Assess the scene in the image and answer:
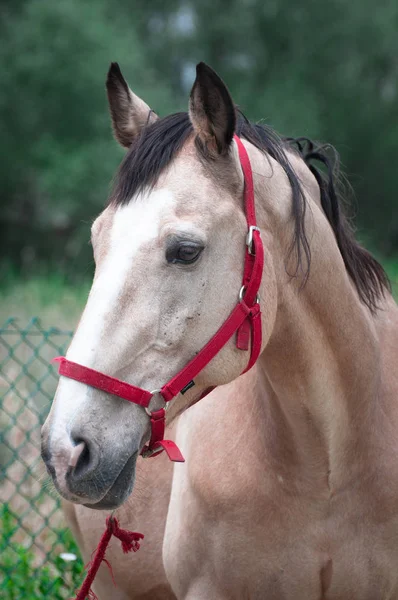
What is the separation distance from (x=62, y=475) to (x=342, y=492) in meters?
0.97

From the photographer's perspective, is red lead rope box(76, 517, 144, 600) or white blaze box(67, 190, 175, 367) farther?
red lead rope box(76, 517, 144, 600)

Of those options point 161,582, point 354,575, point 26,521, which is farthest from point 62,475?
point 26,521

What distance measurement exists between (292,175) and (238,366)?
61 cm

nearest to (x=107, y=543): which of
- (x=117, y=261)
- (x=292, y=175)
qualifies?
(x=117, y=261)

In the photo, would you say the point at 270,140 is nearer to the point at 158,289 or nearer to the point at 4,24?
the point at 158,289

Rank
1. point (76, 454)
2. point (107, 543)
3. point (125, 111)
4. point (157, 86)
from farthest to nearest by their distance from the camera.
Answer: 1. point (157, 86)
2. point (107, 543)
3. point (125, 111)
4. point (76, 454)

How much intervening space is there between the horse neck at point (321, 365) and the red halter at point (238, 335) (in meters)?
0.14

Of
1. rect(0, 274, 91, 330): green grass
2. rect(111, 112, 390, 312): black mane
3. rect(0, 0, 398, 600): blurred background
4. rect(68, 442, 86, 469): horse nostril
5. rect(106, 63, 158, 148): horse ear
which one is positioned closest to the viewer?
rect(68, 442, 86, 469): horse nostril

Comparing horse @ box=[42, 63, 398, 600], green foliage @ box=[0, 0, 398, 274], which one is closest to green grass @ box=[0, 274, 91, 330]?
horse @ box=[42, 63, 398, 600]

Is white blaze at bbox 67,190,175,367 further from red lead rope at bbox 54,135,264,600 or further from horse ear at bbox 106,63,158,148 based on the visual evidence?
horse ear at bbox 106,63,158,148

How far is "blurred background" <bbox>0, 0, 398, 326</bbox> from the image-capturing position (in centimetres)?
1814

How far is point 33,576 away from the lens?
13.5ft

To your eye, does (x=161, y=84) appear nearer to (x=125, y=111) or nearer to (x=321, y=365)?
(x=125, y=111)

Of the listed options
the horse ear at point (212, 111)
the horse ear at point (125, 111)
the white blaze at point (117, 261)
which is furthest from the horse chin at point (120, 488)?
the horse ear at point (125, 111)
